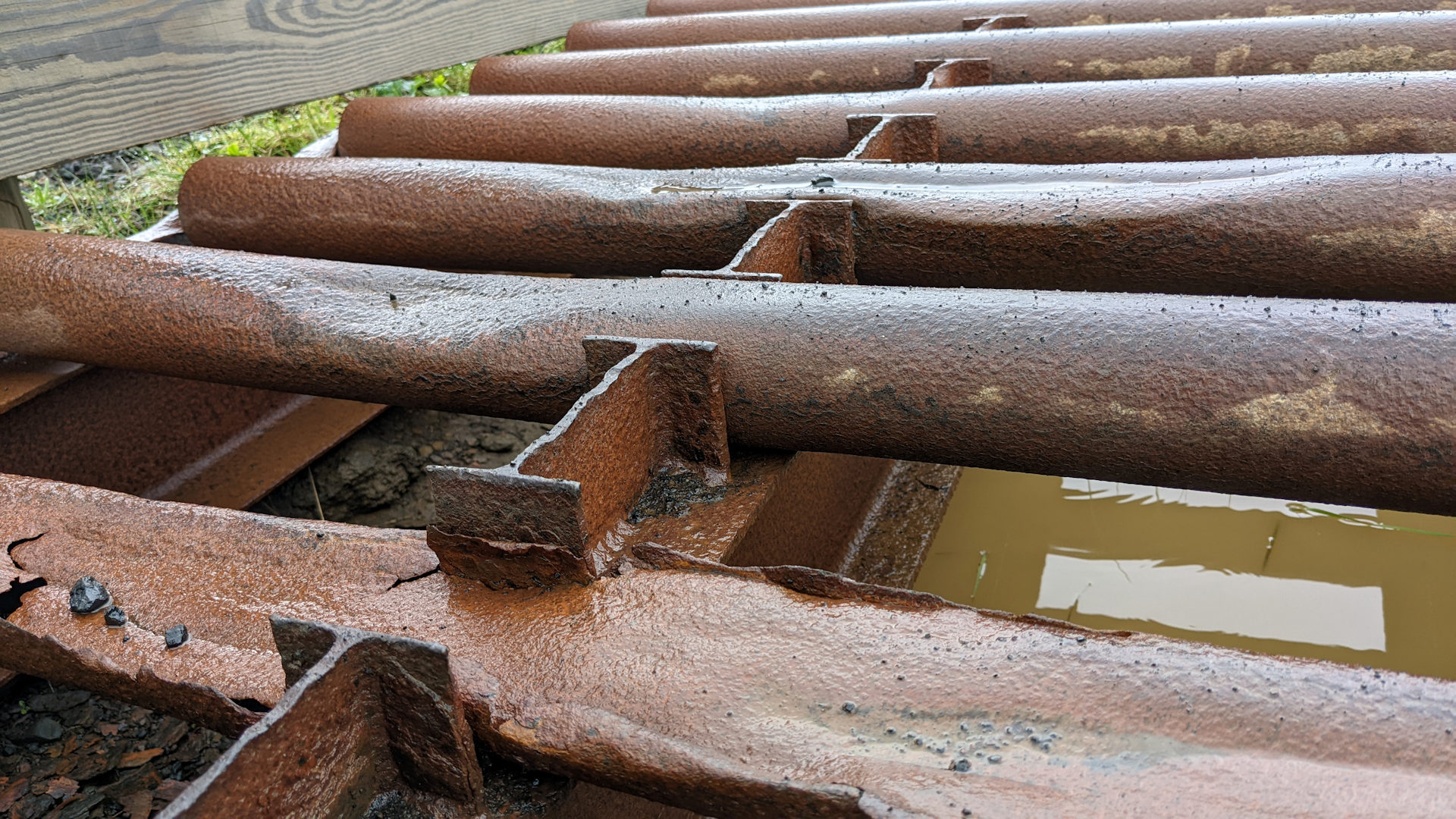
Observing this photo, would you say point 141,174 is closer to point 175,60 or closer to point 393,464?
point 175,60

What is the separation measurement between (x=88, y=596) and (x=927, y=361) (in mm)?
1252

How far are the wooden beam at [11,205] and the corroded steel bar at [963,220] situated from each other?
2.92ft

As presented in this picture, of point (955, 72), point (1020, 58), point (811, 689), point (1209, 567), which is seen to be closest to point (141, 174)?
point (955, 72)

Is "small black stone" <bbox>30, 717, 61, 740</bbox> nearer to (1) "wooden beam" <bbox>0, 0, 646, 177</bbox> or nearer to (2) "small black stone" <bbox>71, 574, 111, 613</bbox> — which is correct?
(2) "small black stone" <bbox>71, 574, 111, 613</bbox>

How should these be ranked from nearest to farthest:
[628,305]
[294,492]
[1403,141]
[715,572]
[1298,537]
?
[715,572], [628,305], [1403,141], [1298,537], [294,492]

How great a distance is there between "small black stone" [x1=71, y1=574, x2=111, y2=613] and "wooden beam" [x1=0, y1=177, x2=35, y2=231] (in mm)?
2148

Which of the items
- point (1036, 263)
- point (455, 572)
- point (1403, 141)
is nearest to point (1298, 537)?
point (1403, 141)

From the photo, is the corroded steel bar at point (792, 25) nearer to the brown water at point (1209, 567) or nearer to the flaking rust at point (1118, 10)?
the flaking rust at point (1118, 10)

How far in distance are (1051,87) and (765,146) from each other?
30.8 inches

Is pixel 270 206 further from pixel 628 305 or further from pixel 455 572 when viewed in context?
pixel 455 572

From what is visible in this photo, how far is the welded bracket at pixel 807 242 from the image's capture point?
211cm

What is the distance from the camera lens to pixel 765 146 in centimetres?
312

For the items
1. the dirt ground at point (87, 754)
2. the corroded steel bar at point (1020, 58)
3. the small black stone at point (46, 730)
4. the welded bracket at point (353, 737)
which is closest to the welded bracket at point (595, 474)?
the welded bracket at point (353, 737)

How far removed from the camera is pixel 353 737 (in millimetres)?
1202
